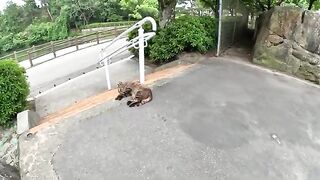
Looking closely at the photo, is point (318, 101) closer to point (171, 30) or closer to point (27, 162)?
point (171, 30)

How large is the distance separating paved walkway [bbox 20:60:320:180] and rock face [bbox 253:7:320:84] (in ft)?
4.67

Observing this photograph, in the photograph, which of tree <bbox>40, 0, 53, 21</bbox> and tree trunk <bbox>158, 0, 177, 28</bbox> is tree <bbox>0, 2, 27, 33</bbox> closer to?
tree <bbox>40, 0, 53, 21</bbox>

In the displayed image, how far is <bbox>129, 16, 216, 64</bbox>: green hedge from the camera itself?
8.08 meters

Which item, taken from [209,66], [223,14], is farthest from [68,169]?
[223,14]

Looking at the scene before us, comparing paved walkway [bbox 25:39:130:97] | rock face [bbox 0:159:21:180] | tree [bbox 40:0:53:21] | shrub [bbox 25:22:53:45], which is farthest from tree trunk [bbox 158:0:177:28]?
tree [bbox 40:0:53:21]

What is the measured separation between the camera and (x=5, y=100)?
6.03 meters

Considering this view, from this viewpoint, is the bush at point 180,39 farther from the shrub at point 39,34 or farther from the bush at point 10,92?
the shrub at point 39,34

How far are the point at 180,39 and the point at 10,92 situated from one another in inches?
156

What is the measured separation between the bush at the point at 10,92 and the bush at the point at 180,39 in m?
3.32

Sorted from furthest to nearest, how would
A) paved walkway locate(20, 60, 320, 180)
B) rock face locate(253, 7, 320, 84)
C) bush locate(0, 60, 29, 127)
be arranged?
rock face locate(253, 7, 320, 84), bush locate(0, 60, 29, 127), paved walkway locate(20, 60, 320, 180)

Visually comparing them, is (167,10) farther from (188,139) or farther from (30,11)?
(30,11)

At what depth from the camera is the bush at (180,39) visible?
808 cm

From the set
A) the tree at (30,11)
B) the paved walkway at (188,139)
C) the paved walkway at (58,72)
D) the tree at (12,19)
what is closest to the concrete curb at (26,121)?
the paved walkway at (188,139)

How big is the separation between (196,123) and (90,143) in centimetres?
158
